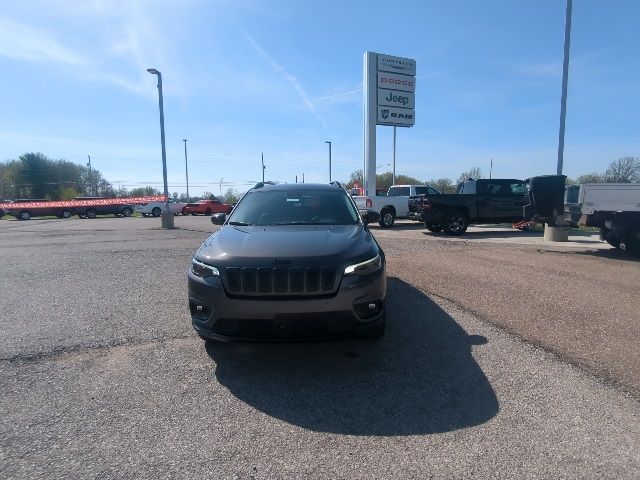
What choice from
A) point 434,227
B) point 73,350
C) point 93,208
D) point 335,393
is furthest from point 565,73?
point 93,208

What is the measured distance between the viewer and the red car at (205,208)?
4100cm

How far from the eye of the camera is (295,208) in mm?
5281

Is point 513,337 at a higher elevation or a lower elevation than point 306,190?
lower

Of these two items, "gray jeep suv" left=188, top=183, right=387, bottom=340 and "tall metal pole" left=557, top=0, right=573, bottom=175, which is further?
"tall metal pole" left=557, top=0, right=573, bottom=175

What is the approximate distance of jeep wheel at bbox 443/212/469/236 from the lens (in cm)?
1546

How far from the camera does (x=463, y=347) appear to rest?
4336 millimetres

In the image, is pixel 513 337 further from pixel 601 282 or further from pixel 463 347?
pixel 601 282

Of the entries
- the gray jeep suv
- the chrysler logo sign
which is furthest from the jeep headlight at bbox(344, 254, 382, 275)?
the chrysler logo sign

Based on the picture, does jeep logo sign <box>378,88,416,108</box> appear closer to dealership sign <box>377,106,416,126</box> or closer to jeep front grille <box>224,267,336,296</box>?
dealership sign <box>377,106,416,126</box>

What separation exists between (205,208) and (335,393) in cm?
3954

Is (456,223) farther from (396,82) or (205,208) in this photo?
(205,208)

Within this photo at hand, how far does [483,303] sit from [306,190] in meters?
2.90

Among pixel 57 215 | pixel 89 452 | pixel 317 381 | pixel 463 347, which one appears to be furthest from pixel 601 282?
pixel 57 215

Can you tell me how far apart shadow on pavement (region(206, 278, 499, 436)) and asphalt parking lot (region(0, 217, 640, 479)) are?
0.02m
